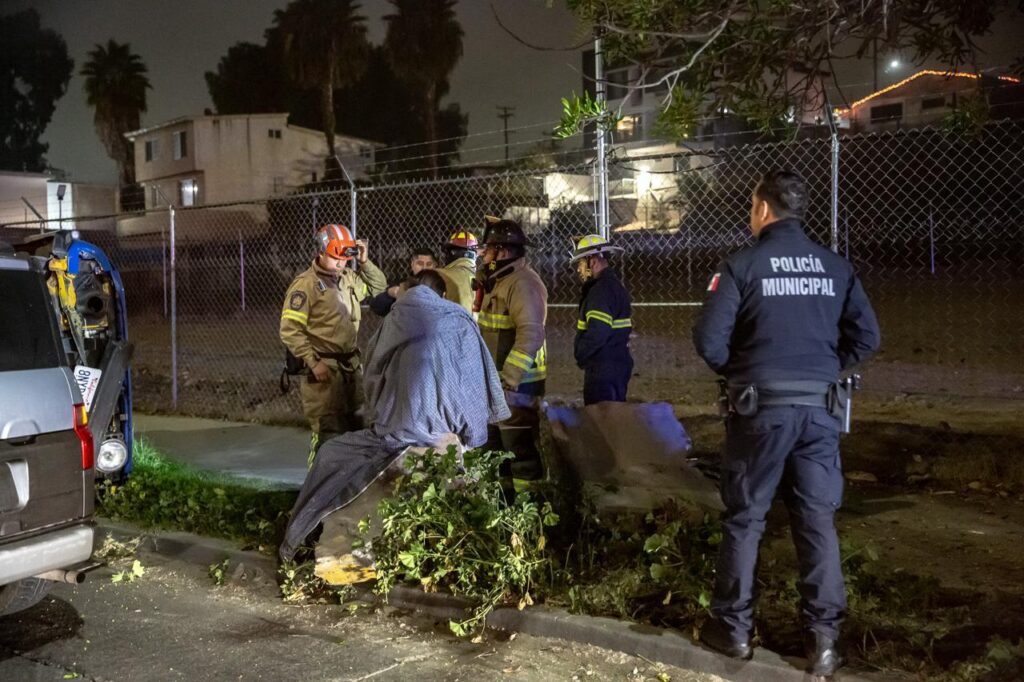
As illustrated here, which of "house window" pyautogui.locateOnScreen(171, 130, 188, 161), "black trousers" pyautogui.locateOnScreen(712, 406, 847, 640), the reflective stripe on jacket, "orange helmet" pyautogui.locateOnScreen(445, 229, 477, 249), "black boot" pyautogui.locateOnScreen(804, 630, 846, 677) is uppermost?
"house window" pyautogui.locateOnScreen(171, 130, 188, 161)

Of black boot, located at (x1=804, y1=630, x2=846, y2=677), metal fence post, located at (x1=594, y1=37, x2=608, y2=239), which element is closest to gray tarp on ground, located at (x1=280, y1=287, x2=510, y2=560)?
metal fence post, located at (x1=594, y1=37, x2=608, y2=239)

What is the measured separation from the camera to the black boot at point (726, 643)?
4027mm

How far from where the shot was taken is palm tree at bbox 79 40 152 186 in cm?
5256

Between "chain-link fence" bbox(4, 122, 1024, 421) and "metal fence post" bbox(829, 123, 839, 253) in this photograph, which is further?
"chain-link fence" bbox(4, 122, 1024, 421)

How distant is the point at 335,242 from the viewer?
259 inches

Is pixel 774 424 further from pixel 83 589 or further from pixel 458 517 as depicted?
pixel 83 589

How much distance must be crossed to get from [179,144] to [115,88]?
13.0 meters

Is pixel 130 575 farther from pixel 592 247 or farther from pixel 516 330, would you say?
pixel 592 247

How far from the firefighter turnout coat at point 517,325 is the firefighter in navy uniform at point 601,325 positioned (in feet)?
0.94

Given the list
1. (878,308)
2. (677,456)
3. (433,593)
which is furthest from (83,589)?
(878,308)

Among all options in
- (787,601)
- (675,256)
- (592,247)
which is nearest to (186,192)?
(675,256)

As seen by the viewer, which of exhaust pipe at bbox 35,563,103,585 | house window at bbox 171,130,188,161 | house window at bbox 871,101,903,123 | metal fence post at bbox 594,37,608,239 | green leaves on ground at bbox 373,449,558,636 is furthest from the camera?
house window at bbox 171,130,188,161

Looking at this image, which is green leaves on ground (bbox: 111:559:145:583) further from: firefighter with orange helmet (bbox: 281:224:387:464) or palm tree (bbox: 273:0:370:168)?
palm tree (bbox: 273:0:370:168)

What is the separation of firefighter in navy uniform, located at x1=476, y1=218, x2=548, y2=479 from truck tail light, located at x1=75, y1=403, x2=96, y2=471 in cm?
255
